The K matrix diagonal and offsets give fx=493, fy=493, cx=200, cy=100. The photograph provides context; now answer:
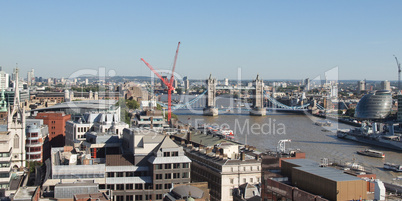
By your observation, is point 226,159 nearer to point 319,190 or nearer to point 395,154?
point 319,190

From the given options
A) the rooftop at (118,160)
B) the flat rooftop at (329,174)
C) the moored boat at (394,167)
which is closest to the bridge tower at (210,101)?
the moored boat at (394,167)

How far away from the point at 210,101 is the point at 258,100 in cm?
617

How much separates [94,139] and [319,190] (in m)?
10.1

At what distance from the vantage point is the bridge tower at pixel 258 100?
180ft

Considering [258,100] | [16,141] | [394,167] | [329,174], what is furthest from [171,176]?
[258,100]

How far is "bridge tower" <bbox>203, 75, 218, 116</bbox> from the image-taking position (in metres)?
52.8

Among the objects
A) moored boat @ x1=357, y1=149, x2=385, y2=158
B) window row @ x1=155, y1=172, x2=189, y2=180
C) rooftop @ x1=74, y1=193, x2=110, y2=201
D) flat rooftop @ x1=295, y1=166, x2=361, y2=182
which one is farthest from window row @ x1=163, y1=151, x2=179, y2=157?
moored boat @ x1=357, y1=149, x2=385, y2=158

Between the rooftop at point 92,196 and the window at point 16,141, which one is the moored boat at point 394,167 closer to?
the rooftop at point 92,196

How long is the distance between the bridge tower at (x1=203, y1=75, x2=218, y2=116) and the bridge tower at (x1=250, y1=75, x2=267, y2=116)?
15.1 feet

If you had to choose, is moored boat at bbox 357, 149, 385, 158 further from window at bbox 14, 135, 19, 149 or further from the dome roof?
the dome roof

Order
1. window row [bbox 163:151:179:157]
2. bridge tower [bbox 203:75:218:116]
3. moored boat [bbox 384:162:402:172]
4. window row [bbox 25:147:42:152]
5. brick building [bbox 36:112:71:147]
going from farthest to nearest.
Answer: bridge tower [bbox 203:75:218:116], brick building [bbox 36:112:71:147], moored boat [bbox 384:162:402:172], window row [bbox 25:147:42:152], window row [bbox 163:151:179:157]

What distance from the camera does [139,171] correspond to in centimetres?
1249

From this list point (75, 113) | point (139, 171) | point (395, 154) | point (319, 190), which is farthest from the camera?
point (75, 113)

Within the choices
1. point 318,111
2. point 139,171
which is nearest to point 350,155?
point 139,171
